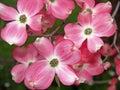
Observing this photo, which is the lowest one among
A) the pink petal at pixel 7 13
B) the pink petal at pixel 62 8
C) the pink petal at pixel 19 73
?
the pink petal at pixel 19 73

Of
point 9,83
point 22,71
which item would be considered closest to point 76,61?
point 22,71

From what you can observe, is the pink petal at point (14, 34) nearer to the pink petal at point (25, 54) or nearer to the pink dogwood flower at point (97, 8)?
the pink petal at point (25, 54)

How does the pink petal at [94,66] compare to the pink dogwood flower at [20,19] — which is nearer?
the pink dogwood flower at [20,19]

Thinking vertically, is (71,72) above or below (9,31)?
below

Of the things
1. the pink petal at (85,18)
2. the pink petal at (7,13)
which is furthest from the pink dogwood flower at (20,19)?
the pink petal at (85,18)

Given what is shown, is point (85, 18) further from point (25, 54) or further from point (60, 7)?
point (25, 54)

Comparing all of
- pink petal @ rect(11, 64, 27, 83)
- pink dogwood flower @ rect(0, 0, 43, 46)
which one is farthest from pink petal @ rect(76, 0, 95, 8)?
pink petal @ rect(11, 64, 27, 83)

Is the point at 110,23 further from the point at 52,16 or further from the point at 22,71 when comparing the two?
the point at 22,71
